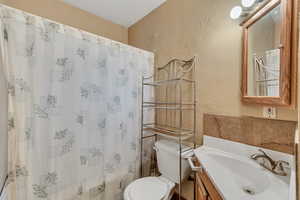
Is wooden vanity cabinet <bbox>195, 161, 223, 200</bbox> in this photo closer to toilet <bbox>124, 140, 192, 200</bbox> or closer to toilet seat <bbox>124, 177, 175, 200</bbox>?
toilet <bbox>124, 140, 192, 200</bbox>

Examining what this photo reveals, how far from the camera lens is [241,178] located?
0.89m

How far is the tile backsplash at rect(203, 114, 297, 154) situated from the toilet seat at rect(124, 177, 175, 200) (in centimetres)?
64

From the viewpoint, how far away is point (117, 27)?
237 centimetres

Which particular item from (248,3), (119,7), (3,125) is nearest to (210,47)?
(248,3)

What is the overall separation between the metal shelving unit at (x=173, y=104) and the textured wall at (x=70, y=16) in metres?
1.11

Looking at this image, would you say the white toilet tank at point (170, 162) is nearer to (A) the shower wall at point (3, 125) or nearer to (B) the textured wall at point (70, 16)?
(A) the shower wall at point (3, 125)

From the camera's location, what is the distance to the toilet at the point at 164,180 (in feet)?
4.09

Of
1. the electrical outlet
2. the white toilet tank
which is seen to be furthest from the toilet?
the electrical outlet

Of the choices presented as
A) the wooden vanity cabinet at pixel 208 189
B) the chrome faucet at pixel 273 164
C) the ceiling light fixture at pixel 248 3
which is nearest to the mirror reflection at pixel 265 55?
the ceiling light fixture at pixel 248 3

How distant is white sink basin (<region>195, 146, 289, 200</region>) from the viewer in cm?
63

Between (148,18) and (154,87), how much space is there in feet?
3.44

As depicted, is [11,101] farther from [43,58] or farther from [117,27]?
[117,27]

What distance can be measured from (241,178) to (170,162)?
66 centimetres

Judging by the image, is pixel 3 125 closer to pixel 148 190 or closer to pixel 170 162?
pixel 148 190
